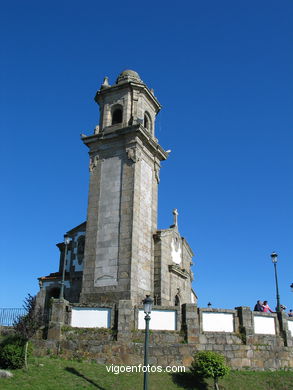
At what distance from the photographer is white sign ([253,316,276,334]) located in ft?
63.2

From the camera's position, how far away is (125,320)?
17.8 meters

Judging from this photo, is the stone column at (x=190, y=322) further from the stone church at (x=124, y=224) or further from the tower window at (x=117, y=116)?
the tower window at (x=117, y=116)

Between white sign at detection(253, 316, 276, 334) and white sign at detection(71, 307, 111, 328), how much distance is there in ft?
21.9

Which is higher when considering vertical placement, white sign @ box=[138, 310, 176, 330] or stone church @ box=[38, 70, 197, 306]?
stone church @ box=[38, 70, 197, 306]

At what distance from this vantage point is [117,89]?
91.1 feet

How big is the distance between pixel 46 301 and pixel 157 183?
10391mm

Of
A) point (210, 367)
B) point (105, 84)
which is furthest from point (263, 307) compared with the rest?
point (105, 84)

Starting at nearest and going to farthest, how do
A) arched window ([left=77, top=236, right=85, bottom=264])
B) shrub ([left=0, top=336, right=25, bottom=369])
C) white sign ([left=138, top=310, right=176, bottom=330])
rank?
shrub ([left=0, top=336, right=25, bottom=369]), white sign ([left=138, top=310, right=176, bottom=330]), arched window ([left=77, top=236, right=85, bottom=264])

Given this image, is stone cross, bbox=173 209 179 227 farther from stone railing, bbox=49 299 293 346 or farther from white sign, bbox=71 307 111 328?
white sign, bbox=71 307 111 328

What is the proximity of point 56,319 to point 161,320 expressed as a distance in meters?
4.45

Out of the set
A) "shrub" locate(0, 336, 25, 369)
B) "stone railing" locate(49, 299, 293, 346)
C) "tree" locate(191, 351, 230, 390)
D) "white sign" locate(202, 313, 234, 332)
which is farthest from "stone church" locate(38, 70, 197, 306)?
"shrub" locate(0, 336, 25, 369)

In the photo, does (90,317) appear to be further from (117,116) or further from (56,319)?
(117,116)

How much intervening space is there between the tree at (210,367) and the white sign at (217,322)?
7.87 ft

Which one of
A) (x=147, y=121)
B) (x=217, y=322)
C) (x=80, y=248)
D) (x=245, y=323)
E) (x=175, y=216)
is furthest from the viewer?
(x=175, y=216)
